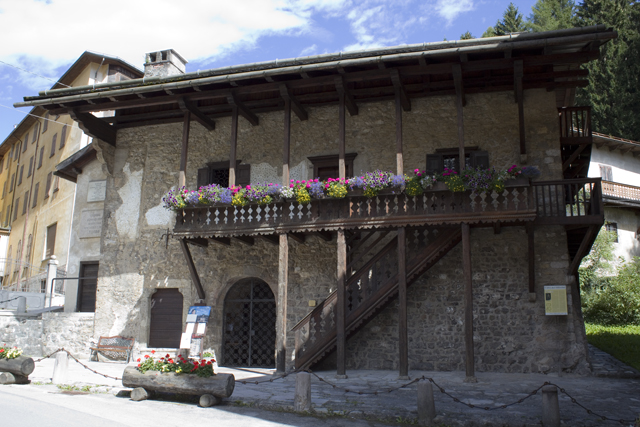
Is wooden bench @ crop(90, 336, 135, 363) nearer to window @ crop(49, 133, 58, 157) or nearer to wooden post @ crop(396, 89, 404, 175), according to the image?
wooden post @ crop(396, 89, 404, 175)

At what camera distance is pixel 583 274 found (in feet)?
74.9

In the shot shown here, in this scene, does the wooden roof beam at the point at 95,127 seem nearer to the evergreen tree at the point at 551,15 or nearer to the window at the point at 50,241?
the window at the point at 50,241

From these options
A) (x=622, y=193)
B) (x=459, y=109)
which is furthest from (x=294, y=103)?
(x=622, y=193)

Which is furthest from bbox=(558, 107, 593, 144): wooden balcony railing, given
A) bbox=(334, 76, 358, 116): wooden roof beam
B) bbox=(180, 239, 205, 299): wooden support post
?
bbox=(180, 239, 205, 299): wooden support post

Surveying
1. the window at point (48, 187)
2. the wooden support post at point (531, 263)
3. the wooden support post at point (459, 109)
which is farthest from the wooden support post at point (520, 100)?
the window at point (48, 187)

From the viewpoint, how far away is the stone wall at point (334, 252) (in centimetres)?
1143

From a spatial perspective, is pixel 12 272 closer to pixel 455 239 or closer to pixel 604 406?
pixel 455 239

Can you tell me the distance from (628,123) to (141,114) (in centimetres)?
2269

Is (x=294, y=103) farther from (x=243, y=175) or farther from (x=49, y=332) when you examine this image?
(x=49, y=332)

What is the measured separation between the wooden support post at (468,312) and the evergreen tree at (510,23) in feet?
68.5

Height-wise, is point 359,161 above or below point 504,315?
above

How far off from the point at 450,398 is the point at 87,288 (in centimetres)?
1172

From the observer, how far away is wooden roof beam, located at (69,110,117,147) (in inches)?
554

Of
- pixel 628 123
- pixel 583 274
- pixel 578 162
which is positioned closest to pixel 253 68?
pixel 578 162
